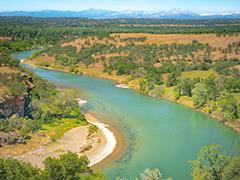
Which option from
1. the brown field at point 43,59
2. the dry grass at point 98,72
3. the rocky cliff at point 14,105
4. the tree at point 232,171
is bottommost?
the dry grass at point 98,72

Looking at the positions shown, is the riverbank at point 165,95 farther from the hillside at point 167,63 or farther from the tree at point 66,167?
the tree at point 66,167

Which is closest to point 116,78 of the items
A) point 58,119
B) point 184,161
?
point 58,119

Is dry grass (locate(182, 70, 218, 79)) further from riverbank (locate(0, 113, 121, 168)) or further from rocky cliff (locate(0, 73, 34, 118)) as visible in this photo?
rocky cliff (locate(0, 73, 34, 118))

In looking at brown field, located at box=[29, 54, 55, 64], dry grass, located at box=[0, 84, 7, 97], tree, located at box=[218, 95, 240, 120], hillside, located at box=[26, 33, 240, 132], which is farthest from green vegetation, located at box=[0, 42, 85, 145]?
brown field, located at box=[29, 54, 55, 64]

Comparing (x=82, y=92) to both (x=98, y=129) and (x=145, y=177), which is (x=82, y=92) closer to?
(x=98, y=129)

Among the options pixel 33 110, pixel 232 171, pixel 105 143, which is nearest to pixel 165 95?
pixel 33 110

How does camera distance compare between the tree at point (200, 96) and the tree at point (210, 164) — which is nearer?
the tree at point (210, 164)

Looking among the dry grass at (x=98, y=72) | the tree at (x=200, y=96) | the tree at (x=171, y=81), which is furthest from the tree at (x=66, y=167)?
the dry grass at (x=98, y=72)

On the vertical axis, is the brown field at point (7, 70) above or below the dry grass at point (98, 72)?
above
